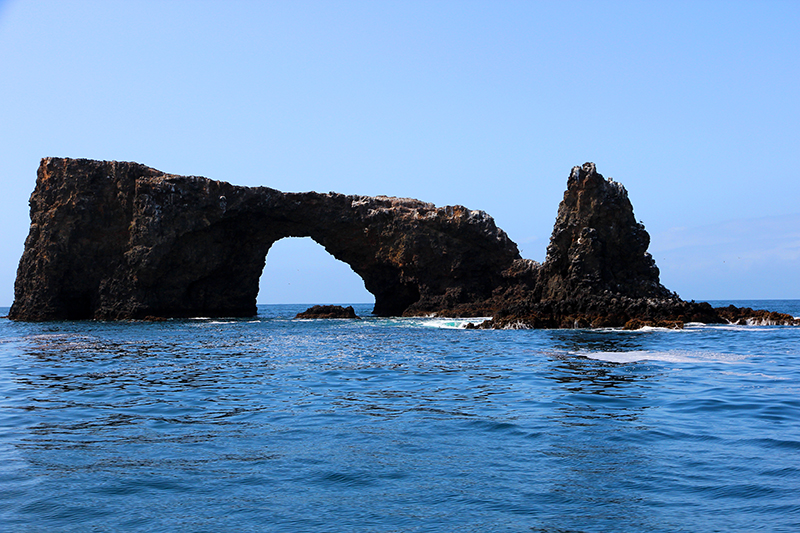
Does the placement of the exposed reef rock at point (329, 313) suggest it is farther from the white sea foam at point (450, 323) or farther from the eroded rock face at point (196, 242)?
the white sea foam at point (450, 323)

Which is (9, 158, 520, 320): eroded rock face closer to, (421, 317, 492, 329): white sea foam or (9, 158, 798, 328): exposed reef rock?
(9, 158, 798, 328): exposed reef rock

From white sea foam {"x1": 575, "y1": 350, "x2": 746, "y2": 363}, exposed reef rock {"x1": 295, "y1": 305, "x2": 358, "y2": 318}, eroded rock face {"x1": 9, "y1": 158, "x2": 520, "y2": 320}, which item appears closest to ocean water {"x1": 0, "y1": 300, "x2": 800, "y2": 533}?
white sea foam {"x1": 575, "y1": 350, "x2": 746, "y2": 363}

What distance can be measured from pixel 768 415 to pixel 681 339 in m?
13.7

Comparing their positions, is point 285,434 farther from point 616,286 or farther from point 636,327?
point 616,286

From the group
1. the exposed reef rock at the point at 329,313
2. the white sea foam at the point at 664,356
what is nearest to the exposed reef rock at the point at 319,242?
the exposed reef rock at the point at 329,313

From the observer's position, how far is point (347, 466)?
21.1 ft

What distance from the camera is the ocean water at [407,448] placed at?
5102 millimetres

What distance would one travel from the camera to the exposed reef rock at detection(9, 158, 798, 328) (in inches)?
1286

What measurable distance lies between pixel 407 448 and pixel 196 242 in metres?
43.4

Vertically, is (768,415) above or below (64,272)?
below

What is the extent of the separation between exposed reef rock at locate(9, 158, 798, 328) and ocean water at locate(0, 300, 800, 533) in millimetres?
17694

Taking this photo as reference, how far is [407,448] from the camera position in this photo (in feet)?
23.4

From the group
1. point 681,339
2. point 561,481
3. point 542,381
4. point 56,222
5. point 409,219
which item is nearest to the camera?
point 561,481

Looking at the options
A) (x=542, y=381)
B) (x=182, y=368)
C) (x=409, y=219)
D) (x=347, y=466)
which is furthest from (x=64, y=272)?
(x=347, y=466)
